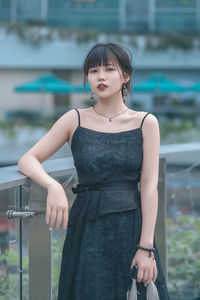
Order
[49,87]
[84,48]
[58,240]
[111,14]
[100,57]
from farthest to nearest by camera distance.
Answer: [111,14], [84,48], [49,87], [58,240], [100,57]

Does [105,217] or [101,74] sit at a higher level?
[101,74]

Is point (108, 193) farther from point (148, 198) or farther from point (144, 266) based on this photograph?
point (144, 266)

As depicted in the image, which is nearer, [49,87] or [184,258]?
[184,258]

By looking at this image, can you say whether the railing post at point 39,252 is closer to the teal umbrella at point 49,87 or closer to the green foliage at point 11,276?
the green foliage at point 11,276

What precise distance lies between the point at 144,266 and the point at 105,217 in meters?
0.24

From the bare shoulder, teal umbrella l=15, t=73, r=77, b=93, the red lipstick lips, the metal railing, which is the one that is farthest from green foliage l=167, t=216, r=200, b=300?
teal umbrella l=15, t=73, r=77, b=93

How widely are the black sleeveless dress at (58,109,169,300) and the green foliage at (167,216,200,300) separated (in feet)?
4.98

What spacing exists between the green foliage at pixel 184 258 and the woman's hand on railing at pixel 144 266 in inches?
59.6

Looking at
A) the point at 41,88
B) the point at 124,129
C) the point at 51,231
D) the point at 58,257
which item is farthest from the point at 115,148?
the point at 41,88

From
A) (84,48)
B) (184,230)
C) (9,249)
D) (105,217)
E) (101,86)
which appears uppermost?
(84,48)

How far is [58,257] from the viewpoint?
3105 millimetres

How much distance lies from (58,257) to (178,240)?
130 centimetres

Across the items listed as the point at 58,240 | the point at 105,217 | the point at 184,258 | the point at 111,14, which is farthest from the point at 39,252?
the point at 111,14

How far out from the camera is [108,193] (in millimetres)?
2428
